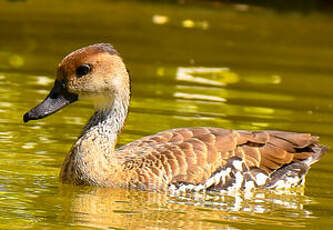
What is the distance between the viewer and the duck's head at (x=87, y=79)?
1038cm

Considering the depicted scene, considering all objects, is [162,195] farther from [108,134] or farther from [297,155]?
[297,155]

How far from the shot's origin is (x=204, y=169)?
410 inches

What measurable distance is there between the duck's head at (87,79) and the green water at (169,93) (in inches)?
30.6

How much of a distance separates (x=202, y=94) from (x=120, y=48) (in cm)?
445

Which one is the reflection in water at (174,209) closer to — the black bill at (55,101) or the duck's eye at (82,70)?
the black bill at (55,101)

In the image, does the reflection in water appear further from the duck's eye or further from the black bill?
the duck's eye

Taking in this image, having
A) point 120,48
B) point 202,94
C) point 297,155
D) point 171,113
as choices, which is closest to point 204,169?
point 297,155

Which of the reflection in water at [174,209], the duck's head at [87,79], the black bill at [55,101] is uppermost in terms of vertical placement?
the duck's head at [87,79]

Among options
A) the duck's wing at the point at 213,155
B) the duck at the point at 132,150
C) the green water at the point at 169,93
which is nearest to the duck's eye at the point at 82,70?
the duck at the point at 132,150

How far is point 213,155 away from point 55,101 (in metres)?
1.71

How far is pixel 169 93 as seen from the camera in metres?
15.4

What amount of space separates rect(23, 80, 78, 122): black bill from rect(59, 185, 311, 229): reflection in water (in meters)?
0.80

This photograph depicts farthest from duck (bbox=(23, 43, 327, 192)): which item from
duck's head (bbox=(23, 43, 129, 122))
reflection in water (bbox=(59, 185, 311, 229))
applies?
reflection in water (bbox=(59, 185, 311, 229))

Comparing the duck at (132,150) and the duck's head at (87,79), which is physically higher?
the duck's head at (87,79)
